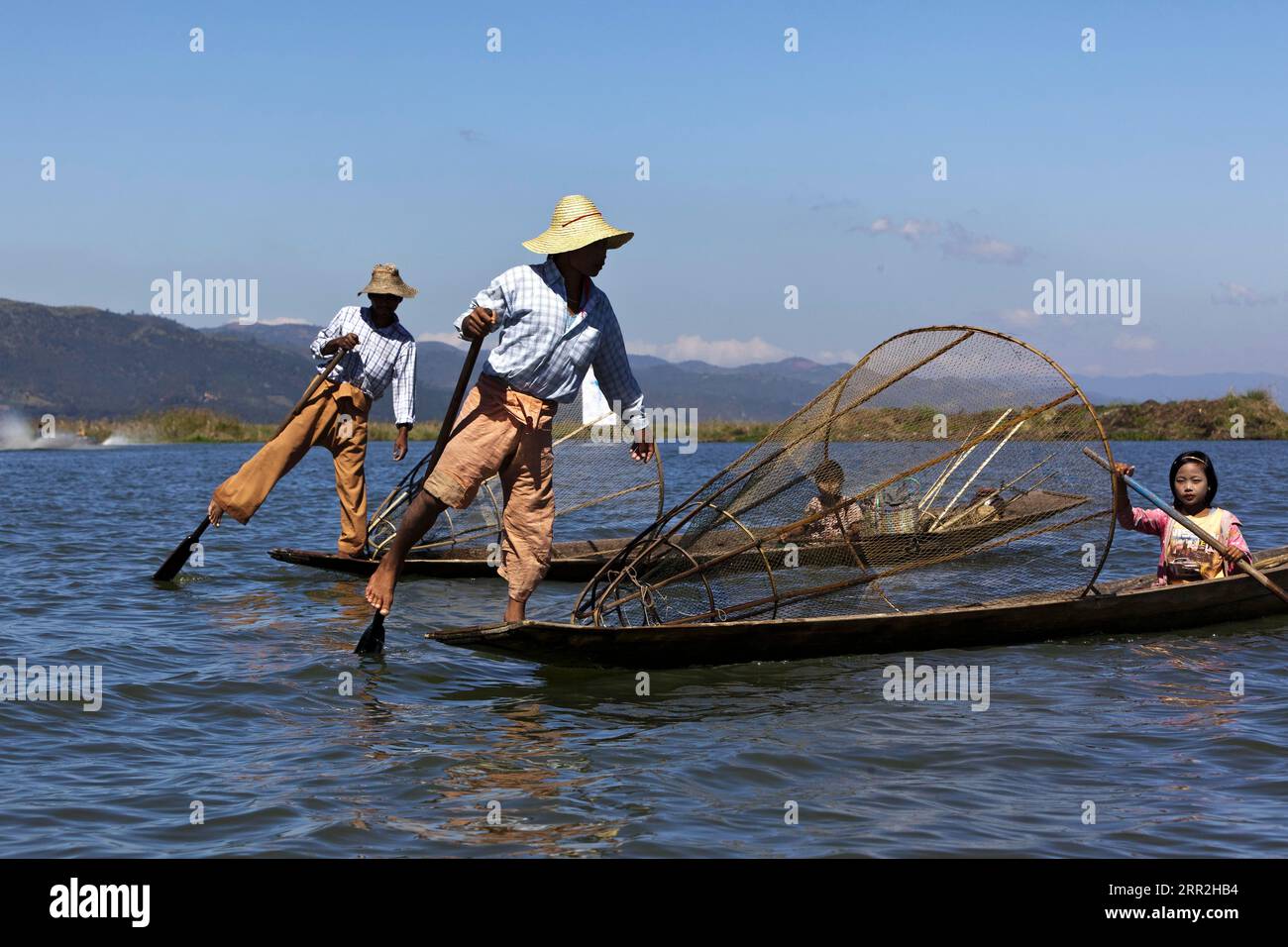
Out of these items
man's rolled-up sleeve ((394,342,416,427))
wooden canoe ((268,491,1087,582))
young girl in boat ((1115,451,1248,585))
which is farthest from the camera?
man's rolled-up sleeve ((394,342,416,427))

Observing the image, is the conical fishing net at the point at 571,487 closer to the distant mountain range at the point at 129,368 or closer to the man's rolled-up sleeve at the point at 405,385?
the man's rolled-up sleeve at the point at 405,385

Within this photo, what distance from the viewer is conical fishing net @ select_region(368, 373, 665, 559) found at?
10.0 meters

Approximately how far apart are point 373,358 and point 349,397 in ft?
1.08

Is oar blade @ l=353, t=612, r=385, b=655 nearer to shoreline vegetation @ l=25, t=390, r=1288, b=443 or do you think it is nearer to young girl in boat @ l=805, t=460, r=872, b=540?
young girl in boat @ l=805, t=460, r=872, b=540

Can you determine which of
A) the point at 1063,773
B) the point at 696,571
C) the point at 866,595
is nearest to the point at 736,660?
the point at 696,571

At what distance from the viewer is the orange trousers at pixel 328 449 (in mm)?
8938

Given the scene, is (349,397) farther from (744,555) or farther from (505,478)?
(744,555)

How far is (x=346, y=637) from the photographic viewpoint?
24.2 ft

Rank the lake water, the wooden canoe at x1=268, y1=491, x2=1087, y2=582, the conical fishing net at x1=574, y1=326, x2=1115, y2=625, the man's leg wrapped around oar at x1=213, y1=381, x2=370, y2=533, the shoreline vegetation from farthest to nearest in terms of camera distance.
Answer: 1. the shoreline vegetation
2. the man's leg wrapped around oar at x1=213, y1=381, x2=370, y2=533
3. the wooden canoe at x1=268, y1=491, x2=1087, y2=582
4. the conical fishing net at x1=574, y1=326, x2=1115, y2=625
5. the lake water

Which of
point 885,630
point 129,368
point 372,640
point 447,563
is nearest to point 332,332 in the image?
point 447,563

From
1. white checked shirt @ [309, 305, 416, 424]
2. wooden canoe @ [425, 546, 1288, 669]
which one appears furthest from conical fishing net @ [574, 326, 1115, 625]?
white checked shirt @ [309, 305, 416, 424]

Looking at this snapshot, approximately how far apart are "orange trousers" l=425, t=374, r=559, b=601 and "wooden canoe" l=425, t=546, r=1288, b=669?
328 mm

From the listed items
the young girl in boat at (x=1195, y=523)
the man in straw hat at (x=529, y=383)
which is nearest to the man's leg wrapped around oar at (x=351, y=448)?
the man in straw hat at (x=529, y=383)
